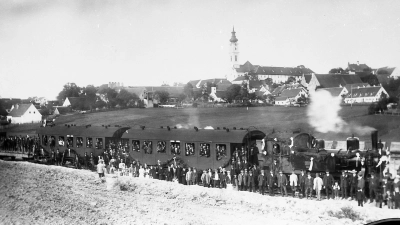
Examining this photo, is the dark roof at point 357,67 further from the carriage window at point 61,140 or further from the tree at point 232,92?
the carriage window at point 61,140

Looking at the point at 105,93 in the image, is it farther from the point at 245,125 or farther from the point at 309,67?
the point at 309,67

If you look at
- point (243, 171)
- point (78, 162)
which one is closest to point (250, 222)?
point (243, 171)

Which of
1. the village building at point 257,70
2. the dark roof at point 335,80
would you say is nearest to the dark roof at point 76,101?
the village building at point 257,70

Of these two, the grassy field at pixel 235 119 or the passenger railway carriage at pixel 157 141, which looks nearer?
the grassy field at pixel 235 119

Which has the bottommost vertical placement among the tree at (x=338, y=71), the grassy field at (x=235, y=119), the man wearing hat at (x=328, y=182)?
the man wearing hat at (x=328, y=182)

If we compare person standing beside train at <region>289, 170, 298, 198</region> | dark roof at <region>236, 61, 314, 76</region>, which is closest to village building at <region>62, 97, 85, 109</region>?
dark roof at <region>236, 61, 314, 76</region>

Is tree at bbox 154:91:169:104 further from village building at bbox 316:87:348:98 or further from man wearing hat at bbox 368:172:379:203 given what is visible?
man wearing hat at bbox 368:172:379:203

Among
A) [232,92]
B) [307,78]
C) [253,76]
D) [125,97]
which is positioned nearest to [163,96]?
[125,97]
